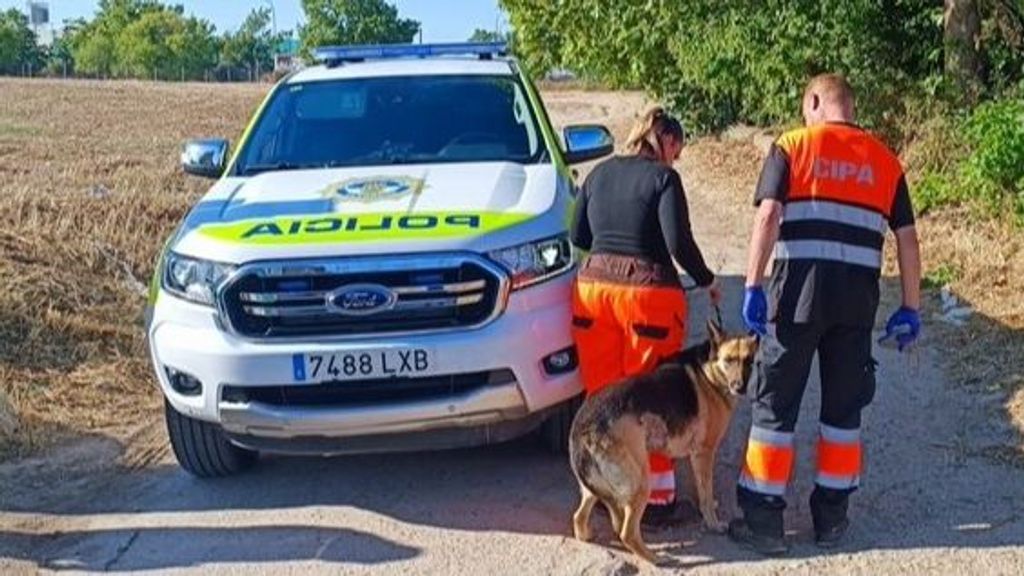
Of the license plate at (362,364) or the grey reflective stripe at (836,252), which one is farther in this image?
the license plate at (362,364)

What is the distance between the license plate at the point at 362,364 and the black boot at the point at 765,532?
1.39m

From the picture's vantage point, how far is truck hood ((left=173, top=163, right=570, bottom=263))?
15.7ft

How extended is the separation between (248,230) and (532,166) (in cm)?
157

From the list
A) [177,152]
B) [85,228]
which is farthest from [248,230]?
[177,152]

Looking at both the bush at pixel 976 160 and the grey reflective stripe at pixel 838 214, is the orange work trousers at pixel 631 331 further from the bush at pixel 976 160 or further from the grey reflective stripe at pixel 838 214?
the bush at pixel 976 160

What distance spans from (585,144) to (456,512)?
224 cm

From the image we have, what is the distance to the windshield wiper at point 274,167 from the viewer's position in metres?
5.99

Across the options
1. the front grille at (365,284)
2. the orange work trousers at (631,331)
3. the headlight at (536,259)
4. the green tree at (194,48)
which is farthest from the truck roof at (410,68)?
the green tree at (194,48)

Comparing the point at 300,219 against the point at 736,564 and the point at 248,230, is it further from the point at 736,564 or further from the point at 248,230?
the point at 736,564

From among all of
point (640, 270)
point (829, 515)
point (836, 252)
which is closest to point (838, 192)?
point (836, 252)

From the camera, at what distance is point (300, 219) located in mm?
5020

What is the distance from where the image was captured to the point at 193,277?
194 inches

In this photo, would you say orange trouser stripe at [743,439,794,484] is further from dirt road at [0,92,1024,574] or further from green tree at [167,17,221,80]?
green tree at [167,17,221,80]

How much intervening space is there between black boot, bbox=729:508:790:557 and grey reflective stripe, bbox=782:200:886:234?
1.14m
